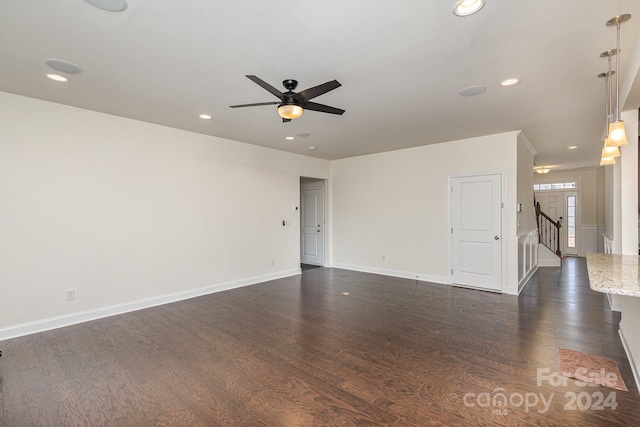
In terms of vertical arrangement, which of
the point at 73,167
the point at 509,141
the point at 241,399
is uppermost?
the point at 509,141

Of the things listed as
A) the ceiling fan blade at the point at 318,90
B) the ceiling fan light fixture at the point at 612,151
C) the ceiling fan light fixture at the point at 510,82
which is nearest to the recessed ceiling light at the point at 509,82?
the ceiling fan light fixture at the point at 510,82

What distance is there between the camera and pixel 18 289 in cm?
345

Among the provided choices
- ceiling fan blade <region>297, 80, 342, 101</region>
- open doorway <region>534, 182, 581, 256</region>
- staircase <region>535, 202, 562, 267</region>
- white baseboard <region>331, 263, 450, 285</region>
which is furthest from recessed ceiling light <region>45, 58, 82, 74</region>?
open doorway <region>534, 182, 581, 256</region>

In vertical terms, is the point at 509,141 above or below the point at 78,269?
above

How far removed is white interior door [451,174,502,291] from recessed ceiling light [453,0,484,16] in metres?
3.86

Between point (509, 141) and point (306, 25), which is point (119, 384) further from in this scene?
point (509, 141)

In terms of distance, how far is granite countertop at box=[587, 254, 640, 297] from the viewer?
159cm

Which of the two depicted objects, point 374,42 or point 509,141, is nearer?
Answer: point 374,42

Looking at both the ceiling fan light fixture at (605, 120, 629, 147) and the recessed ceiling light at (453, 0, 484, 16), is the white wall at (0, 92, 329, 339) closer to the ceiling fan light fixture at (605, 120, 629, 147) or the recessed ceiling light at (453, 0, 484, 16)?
the recessed ceiling light at (453, 0, 484, 16)

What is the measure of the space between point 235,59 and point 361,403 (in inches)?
116

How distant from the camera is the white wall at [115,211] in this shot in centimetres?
347

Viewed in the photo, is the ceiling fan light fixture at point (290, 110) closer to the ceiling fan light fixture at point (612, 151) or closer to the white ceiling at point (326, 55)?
the white ceiling at point (326, 55)

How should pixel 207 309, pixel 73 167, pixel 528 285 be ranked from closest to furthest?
pixel 73 167
pixel 207 309
pixel 528 285

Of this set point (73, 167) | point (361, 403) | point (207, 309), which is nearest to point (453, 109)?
point (361, 403)
